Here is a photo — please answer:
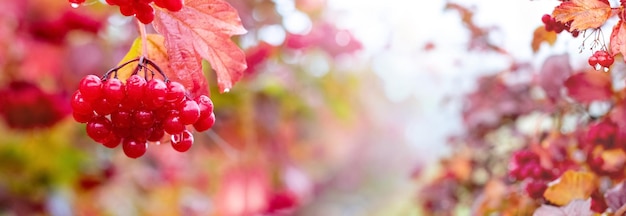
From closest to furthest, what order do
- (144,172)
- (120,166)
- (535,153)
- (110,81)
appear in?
(110,81) → (535,153) → (120,166) → (144,172)

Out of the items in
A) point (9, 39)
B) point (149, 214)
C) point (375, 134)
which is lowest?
point (149, 214)

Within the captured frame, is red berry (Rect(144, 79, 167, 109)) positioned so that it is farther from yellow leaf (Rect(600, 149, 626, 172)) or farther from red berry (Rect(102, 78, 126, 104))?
yellow leaf (Rect(600, 149, 626, 172))

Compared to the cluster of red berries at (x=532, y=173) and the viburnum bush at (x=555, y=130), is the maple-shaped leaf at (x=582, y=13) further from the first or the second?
the cluster of red berries at (x=532, y=173)

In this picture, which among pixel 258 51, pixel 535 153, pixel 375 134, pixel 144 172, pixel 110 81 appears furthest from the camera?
pixel 375 134

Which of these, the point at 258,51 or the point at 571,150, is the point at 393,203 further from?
the point at 571,150

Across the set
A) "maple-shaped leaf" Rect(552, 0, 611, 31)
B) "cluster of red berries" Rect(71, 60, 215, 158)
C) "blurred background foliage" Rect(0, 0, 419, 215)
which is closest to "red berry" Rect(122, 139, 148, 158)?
"cluster of red berries" Rect(71, 60, 215, 158)

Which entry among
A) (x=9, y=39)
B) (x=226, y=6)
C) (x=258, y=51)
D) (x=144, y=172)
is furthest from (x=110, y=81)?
(x=144, y=172)

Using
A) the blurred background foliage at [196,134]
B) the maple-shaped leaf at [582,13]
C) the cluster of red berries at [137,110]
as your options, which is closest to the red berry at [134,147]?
the cluster of red berries at [137,110]
